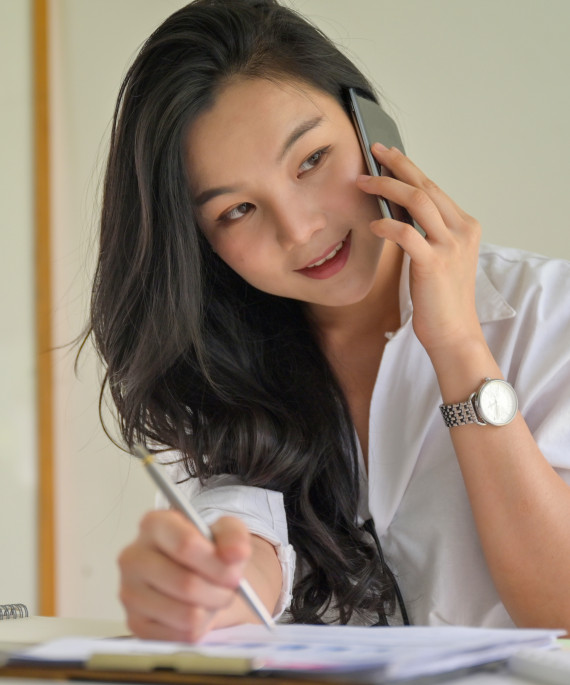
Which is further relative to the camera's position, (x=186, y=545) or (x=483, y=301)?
(x=483, y=301)

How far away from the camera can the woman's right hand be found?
1.65ft

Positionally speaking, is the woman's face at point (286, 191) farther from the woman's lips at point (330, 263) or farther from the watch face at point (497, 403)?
the watch face at point (497, 403)

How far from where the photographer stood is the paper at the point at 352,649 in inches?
16.4

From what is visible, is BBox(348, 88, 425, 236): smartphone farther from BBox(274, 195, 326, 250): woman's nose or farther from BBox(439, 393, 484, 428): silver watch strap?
BBox(439, 393, 484, 428): silver watch strap

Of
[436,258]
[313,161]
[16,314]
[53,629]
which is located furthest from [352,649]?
[16,314]

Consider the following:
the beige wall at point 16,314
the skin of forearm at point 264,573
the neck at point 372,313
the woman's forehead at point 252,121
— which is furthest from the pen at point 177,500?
the beige wall at point 16,314

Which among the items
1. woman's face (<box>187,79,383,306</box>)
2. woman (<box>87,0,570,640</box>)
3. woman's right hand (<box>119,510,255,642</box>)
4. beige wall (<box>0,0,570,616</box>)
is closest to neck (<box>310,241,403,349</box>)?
woman (<box>87,0,570,640</box>)

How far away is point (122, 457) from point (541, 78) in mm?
1444

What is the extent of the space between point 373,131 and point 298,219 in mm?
191

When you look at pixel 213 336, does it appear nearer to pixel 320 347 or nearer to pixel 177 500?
pixel 320 347

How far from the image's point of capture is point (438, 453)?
44.3 inches

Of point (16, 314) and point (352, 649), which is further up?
point (16, 314)

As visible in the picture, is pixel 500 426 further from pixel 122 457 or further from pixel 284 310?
pixel 122 457

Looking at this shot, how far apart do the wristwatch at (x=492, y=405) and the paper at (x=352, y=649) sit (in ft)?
1.38
